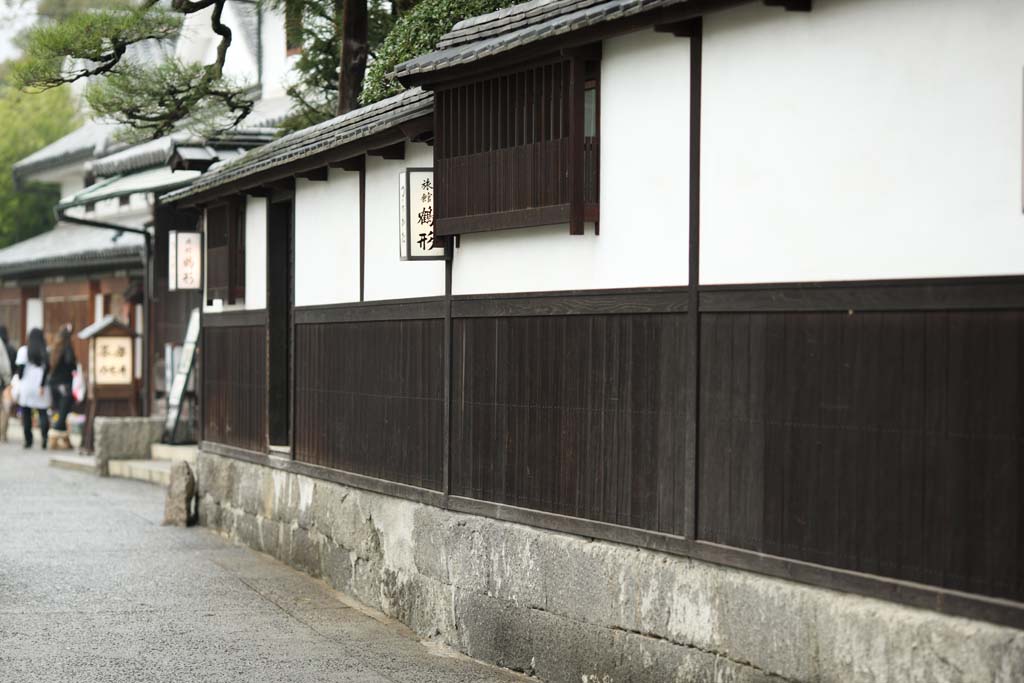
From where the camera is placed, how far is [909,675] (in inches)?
247

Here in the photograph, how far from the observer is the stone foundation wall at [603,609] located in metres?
6.36

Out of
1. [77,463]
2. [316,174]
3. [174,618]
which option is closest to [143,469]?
[77,463]

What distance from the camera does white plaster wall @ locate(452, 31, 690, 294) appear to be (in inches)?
319

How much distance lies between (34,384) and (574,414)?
2287 centimetres

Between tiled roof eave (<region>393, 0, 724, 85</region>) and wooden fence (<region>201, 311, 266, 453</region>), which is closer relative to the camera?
tiled roof eave (<region>393, 0, 724, 85</region>)

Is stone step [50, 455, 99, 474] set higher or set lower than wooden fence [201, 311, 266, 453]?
lower

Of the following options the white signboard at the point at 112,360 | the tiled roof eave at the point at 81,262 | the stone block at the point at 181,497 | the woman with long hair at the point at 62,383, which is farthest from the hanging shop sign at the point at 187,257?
the woman with long hair at the point at 62,383

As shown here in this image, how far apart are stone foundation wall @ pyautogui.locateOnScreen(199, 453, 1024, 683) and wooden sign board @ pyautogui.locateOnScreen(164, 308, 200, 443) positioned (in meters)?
10.2

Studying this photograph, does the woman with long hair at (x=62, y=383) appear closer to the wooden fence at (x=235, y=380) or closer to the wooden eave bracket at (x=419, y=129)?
the wooden fence at (x=235, y=380)

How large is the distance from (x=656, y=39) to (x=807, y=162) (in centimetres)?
158

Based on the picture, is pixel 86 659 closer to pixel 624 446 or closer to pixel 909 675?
pixel 624 446

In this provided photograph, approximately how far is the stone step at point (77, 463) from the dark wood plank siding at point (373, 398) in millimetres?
11403

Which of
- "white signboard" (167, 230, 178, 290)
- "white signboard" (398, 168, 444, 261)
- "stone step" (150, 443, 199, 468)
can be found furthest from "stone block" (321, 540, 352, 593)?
"stone step" (150, 443, 199, 468)

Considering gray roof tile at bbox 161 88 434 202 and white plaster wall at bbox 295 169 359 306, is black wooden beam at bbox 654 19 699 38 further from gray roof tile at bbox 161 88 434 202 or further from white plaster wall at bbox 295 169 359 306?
white plaster wall at bbox 295 169 359 306
